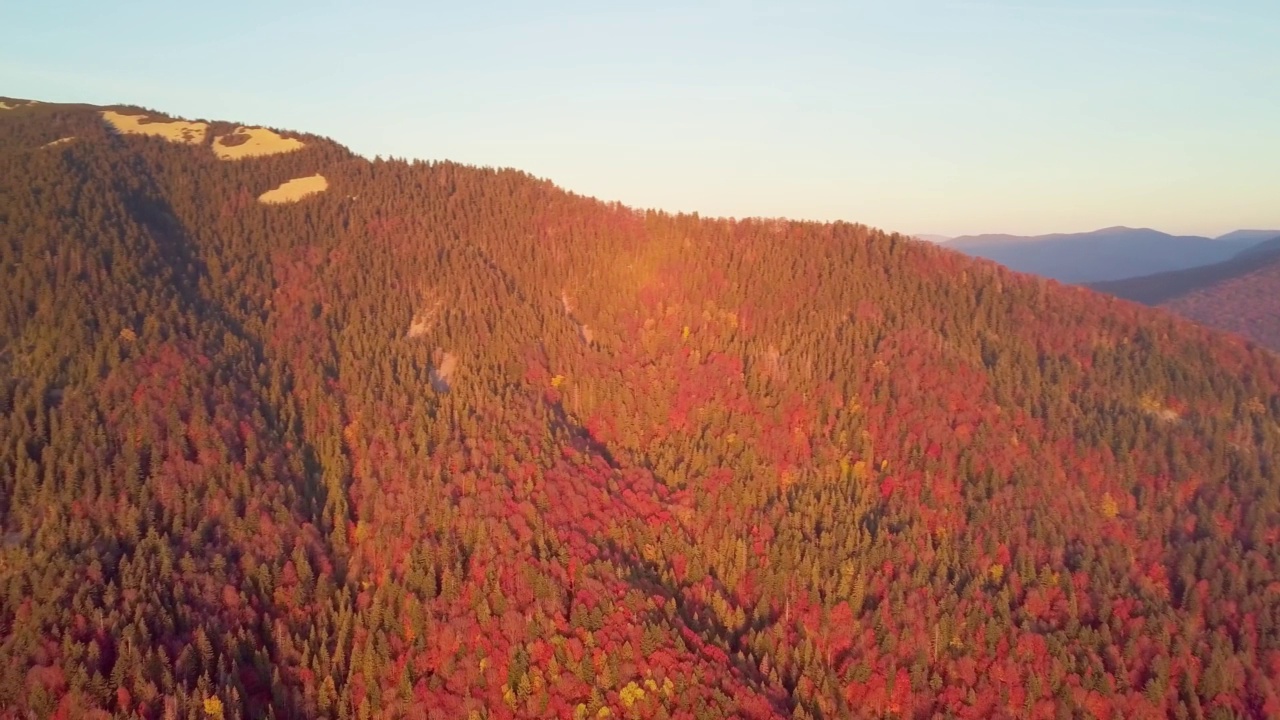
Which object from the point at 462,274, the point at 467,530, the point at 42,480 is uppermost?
the point at 462,274

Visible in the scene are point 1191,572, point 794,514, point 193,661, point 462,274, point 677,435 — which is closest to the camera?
point 193,661

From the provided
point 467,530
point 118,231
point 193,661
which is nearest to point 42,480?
point 193,661

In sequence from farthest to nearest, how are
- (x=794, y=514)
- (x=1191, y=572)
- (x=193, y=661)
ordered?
(x=794, y=514) < (x=1191, y=572) < (x=193, y=661)

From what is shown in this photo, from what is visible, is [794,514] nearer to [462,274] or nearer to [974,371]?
[974,371]

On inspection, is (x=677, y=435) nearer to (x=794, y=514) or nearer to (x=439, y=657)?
(x=794, y=514)

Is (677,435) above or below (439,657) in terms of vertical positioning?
above

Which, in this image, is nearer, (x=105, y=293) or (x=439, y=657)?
(x=439, y=657)

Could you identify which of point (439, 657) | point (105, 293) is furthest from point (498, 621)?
point (105, 293)
